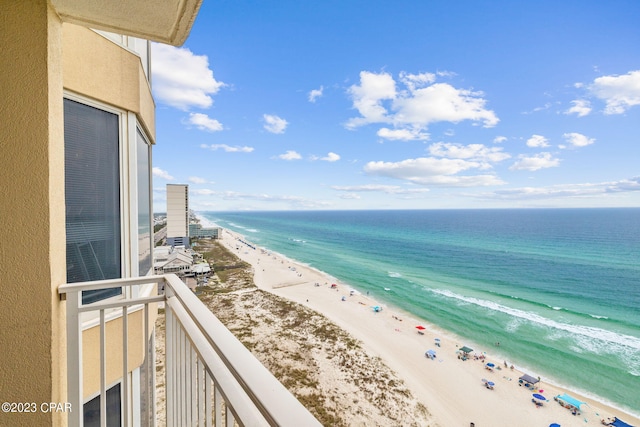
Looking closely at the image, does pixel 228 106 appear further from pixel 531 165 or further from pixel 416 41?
pixel 531 165

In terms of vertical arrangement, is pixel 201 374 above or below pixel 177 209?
above

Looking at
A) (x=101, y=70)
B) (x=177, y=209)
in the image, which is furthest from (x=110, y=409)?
(x=177, y=209)

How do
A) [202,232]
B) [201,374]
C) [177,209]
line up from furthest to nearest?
[202,232]
[177,209]
[201,374]

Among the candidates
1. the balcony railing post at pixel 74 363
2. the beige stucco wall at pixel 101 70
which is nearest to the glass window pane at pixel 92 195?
the beige stucco wall at pixel 101 70

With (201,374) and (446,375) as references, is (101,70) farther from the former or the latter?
(446,375)

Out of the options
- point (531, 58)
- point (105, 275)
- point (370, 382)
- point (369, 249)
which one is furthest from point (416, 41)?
point (105, 275)

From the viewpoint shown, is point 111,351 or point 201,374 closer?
point 201,374
